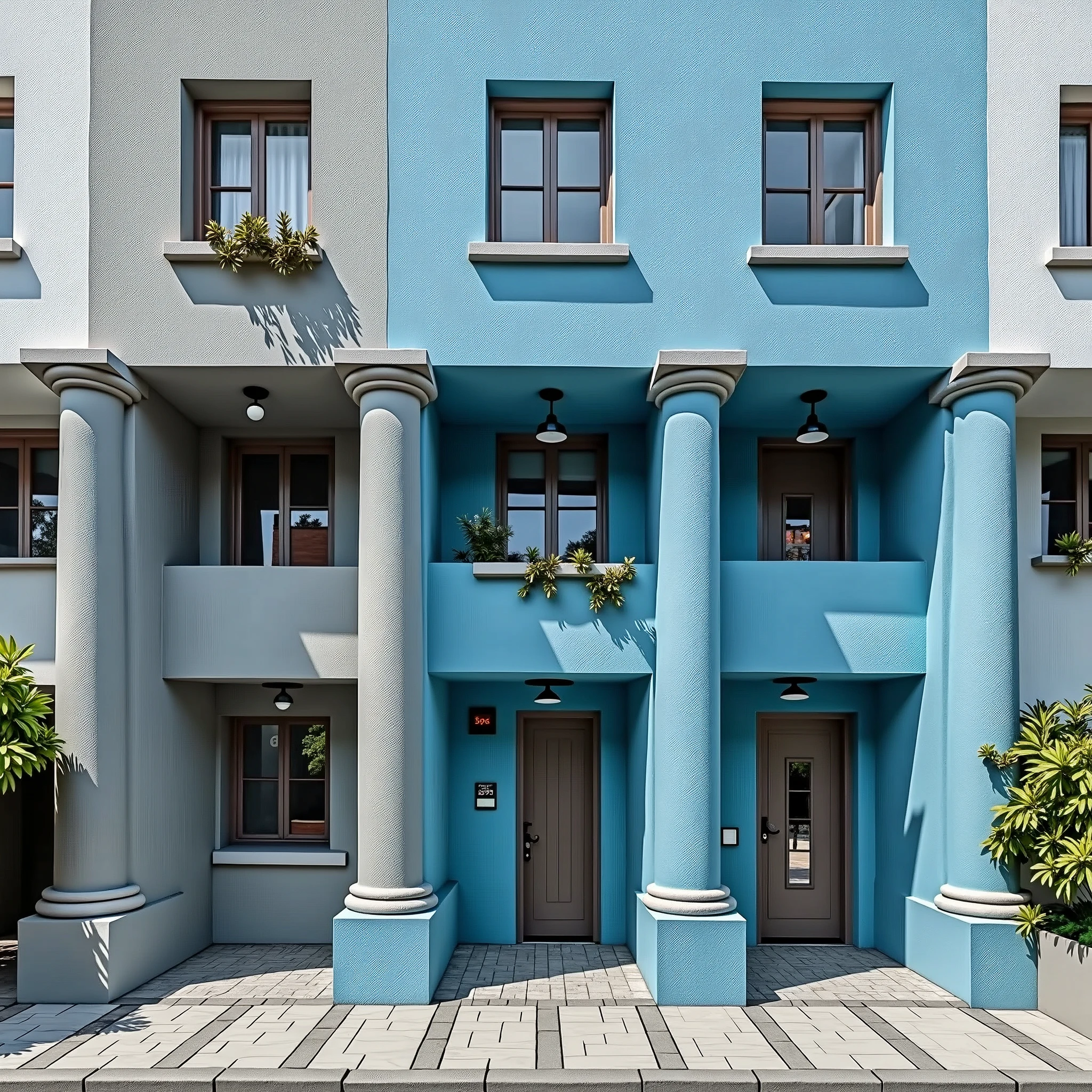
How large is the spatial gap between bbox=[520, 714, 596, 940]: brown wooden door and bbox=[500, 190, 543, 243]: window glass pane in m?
4.86

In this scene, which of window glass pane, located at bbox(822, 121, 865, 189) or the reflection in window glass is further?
the reflection in window glass

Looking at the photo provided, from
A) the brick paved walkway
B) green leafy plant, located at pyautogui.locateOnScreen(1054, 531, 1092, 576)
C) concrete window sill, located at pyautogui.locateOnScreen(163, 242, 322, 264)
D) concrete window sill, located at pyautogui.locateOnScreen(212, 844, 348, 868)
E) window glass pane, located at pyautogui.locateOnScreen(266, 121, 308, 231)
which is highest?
window glass pane, located at pyautogui.locateOnScreen(266, 121, 308, 231)

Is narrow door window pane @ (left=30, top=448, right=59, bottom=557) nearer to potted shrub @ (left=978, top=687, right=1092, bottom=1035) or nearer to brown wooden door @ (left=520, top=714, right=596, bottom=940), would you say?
brown wooden door @ (left=520, top=714, right=596, bottom=940)

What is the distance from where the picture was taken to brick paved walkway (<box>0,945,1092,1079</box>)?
6.23 meters

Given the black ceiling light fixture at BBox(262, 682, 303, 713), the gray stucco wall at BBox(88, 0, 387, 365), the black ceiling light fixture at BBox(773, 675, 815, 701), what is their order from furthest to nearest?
the black ceiling light fixture at BBox(262, 682, 303, 713)
the black ceiling light fixture at BBox(773, 675, 815, 701)
the gray stucco wall at BBox(88, 0, 387, 365)

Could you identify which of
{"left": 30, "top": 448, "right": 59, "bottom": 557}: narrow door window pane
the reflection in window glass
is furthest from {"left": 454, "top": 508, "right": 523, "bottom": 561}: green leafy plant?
{"left": 30, "top": 448, "right": 59, "bottom": 557}: narrow door window pane

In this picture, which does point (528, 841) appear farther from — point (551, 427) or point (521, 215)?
point (521, 215)

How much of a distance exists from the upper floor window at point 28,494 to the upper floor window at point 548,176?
17.0 ft

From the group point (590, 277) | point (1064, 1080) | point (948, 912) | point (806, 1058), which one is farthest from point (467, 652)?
point (1064, 1080)

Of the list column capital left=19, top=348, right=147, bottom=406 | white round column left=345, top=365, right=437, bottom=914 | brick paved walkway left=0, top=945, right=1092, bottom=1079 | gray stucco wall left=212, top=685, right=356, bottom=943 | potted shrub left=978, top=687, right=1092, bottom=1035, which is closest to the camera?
brick paved walkway left=0, top=945, right=1092, bottom=1079

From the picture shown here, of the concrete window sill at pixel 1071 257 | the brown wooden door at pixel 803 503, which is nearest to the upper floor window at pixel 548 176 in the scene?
the brown wooden door at pixel 803 503

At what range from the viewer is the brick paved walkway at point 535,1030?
623cm

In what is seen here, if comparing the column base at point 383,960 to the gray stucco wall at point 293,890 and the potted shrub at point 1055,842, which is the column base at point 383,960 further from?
the potted shrub at point 1055,842

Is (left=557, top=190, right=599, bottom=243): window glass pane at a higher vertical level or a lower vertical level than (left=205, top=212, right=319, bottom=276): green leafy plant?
higher
